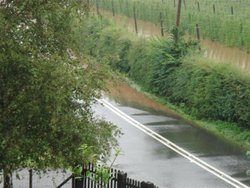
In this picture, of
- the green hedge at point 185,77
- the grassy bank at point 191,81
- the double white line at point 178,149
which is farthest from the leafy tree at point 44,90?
→ the green hedge at point 185,77

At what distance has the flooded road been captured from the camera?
15469 millimetres

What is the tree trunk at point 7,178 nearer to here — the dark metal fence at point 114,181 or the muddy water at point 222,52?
the dark metal fence at point 114,181

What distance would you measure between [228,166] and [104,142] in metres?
7.22

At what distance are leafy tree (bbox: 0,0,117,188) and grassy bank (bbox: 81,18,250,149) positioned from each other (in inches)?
257

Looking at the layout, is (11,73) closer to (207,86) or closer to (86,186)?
(86,186)

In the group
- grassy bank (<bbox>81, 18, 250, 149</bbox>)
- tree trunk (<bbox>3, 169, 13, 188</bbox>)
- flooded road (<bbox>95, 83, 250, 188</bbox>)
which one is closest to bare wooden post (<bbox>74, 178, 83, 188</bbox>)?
tree trunk (<bbox>3, 169, 13, 188</bbox>)

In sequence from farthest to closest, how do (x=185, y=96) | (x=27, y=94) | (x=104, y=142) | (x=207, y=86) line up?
(x=185, y=96)
(x=207, y=86)
(x=104, y=142)
(x=27, y=94)

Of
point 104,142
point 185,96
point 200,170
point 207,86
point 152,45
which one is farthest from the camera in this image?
point 152,45

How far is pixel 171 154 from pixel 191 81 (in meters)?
5.37

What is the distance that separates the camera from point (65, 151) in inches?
386

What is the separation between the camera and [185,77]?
75.3 feet

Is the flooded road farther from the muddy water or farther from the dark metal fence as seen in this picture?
the muddy water

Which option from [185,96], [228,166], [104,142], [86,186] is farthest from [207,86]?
[104,142]

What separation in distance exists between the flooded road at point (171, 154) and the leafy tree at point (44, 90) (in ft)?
14.3
